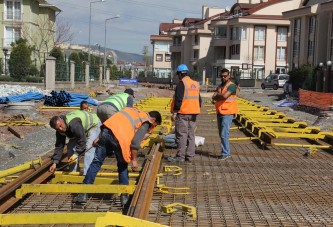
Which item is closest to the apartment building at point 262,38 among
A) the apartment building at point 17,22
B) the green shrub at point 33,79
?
the apartment building at point 17,22

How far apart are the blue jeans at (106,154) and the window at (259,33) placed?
215 ft

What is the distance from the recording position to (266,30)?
6969cm

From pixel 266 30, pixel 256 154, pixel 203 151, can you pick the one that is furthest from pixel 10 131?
pixel 266 30

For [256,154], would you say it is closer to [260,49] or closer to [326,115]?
[326,115]

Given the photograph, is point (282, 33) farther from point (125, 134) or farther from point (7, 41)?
point (125, 134)

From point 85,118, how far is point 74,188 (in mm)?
1505

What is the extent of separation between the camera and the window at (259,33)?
6994 cm

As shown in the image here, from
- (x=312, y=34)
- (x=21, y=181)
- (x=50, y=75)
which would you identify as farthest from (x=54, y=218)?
(x=312, y=34)

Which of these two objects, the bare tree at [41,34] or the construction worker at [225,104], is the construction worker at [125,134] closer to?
the construction worker at [225,104]

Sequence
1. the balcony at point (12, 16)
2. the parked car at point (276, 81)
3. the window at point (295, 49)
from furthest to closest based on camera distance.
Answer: the balcony at point (12, 16)
the window at point (295, 49)
the parked car at point (276, 81)

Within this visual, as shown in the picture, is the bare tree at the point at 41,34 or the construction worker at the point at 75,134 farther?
the bare tree at the point at 41,34

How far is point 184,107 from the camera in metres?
9.09

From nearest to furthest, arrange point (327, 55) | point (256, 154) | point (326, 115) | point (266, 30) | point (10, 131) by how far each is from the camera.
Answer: point (256, 154)
point (10, 131)
point (326, 115)
point (327, 55)
point (266, 30)

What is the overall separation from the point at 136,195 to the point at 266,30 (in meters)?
66.0
